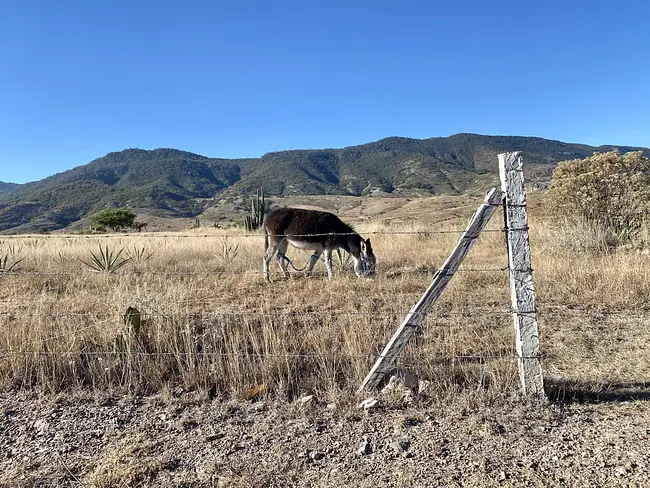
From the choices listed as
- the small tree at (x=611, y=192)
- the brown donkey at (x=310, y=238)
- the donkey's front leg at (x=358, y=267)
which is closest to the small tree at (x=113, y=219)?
the brown donkey at (x=310, y=238)

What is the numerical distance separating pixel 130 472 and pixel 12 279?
26.5 ft

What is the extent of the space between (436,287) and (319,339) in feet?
5.47

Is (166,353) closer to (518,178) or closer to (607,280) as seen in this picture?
(518,178)

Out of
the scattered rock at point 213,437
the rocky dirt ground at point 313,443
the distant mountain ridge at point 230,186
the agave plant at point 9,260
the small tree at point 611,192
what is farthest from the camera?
the distant mountain ridge at point 230,186

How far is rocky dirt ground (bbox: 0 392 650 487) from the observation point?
8.23 ft

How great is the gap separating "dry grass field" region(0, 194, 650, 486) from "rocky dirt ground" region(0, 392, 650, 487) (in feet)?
0.32

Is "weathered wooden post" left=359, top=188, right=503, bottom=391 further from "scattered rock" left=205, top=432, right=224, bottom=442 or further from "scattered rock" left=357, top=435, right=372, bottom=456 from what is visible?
"scattered rock" left=205, top=432, right=224, bottom=442

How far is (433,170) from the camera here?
16275cm

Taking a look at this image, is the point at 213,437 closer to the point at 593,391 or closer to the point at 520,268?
the point at 520,268

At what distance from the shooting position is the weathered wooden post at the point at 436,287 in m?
3.26

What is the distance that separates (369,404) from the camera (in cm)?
332

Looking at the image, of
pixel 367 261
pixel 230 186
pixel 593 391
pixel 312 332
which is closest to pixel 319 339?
pixel 312 332

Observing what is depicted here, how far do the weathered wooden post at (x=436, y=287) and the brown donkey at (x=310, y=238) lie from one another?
5.22 metres

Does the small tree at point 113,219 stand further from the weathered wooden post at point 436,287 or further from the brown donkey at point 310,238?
the weathered wooden post at point 436,287
